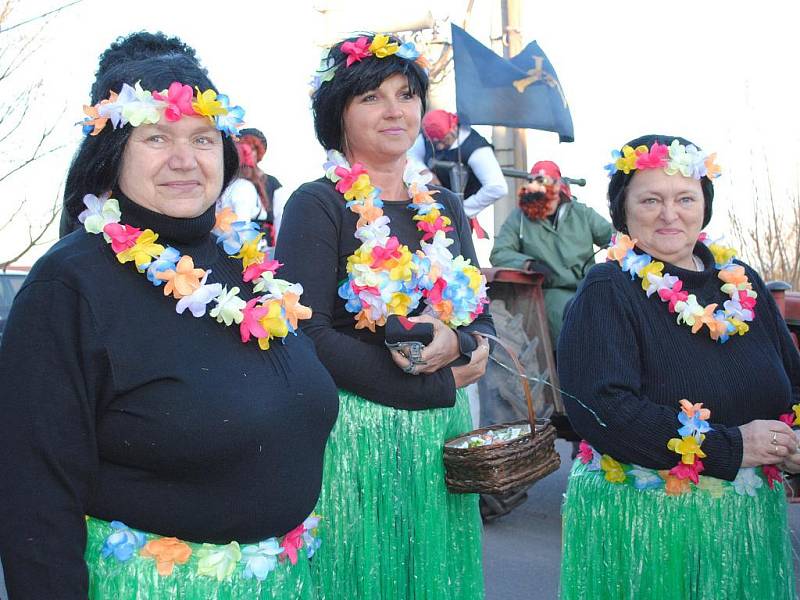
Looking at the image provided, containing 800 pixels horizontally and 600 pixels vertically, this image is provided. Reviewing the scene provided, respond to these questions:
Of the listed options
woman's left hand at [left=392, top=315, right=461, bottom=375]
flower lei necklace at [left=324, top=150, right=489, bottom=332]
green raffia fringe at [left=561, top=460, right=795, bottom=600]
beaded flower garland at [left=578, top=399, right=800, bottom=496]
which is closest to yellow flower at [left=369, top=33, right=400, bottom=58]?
flower lei necklace at [left=324, top=150, right=489, bottom=332]

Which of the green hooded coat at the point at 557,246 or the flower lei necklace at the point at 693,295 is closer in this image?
the flower lei necklace at the point at 693,295

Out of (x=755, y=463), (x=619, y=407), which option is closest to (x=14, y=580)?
(x=619, y=407)

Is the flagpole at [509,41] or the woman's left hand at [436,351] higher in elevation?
the flagpole at [509,41]

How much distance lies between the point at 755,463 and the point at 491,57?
4.41 meters

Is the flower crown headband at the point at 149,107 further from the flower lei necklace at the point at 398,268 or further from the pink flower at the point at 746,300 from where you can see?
the pink flower at the point at 746,300

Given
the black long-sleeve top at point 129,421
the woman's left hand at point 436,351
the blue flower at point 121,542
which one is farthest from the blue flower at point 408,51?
the blue flower at point 121,542

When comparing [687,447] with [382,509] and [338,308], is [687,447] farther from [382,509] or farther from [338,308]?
[338,308]

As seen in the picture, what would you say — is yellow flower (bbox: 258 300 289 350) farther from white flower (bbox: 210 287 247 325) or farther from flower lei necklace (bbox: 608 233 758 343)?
flower lei necklace (bbox: 608 233 758 343)

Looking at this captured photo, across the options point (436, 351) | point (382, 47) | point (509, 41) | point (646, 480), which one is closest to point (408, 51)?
point (382, 47)

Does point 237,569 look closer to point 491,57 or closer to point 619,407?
point 619,407

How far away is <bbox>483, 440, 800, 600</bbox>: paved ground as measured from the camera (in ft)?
14.8

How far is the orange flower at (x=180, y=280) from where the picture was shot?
187 centimetres

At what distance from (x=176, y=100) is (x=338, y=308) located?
999mm

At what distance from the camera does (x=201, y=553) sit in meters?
1.90
